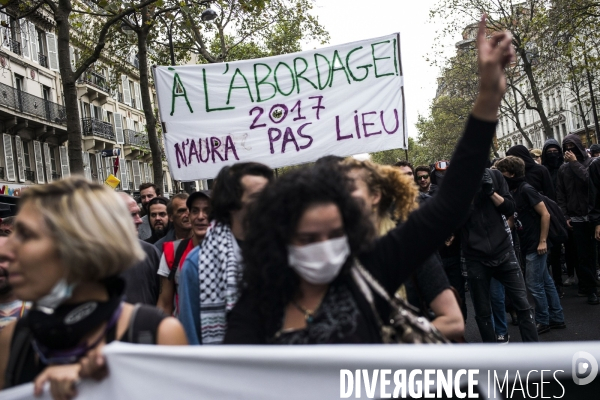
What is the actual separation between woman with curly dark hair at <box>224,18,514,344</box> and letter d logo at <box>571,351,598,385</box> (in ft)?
1.82

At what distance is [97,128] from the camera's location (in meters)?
40.7

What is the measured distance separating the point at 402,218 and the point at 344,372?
5.27 ft

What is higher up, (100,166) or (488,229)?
(100,166)

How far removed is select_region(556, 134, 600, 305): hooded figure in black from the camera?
28.7ft

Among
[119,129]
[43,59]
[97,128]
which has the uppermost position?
[43,59]

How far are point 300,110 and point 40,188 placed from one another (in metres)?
4.68

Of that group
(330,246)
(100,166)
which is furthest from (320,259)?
(100,166)

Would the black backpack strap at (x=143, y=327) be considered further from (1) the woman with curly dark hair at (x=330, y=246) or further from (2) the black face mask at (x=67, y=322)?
(1) the woman with curly dark hair at (x=330, y=246)

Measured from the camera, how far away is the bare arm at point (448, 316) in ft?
10.2

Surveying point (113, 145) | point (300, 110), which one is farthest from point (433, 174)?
point (113, 145)

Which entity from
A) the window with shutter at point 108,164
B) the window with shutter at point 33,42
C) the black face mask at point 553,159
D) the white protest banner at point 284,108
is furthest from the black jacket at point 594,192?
the window with shutter at point 108,164

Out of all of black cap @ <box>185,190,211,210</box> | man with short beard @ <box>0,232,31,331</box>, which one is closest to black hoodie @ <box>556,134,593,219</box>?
black cap @ <box>185,190,211,210</box>

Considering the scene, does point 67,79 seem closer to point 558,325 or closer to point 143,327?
point 558,325

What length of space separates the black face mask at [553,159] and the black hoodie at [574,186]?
2.26 ft
